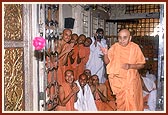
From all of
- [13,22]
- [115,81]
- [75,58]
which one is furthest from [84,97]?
[13,22]

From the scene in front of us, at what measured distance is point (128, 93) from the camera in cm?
235

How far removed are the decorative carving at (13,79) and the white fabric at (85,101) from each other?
725 millimetres

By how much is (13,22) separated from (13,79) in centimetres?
35

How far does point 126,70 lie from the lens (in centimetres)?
235

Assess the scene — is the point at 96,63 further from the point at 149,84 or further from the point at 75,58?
the point at 149,84

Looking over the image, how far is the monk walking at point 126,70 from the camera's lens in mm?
2324

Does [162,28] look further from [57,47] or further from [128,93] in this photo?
[57,47]

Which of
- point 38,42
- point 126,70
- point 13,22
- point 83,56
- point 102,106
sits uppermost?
point 13,22

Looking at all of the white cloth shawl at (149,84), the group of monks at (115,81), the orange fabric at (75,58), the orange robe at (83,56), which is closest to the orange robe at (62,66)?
the group of monks at (115,81)

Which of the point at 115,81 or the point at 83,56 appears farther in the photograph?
the point at 83,56

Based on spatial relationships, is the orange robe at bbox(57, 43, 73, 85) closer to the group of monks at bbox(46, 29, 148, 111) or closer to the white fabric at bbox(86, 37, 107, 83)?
the group of monks at bbox(46, 29, 148, 111)

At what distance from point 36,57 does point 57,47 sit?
0.64 metres

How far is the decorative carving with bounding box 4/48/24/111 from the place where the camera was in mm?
1635

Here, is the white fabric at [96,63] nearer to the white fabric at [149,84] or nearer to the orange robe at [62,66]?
the white fabric at [149,84]
